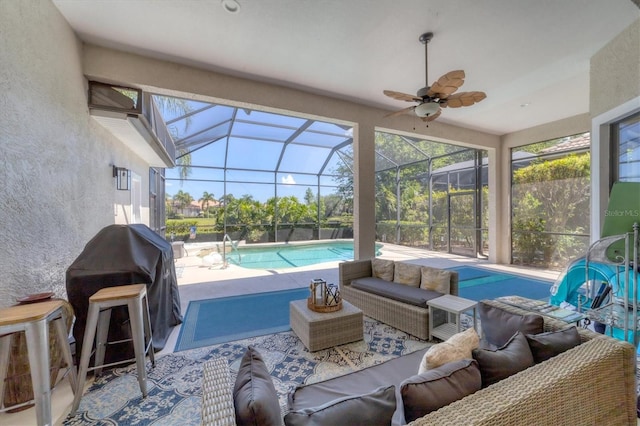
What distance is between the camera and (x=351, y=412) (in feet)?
3.12

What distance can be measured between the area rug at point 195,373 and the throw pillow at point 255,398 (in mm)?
789

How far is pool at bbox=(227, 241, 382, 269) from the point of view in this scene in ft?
28.2

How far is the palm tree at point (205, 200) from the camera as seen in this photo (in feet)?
34.7

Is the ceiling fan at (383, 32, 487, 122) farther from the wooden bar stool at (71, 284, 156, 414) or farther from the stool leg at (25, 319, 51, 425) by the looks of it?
the stool leg at (25, 319, 51, 425)

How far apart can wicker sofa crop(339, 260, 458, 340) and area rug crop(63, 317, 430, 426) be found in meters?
0.12

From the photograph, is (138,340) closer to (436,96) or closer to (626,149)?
(436,96)

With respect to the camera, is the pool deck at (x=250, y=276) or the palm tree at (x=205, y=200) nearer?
the pool deck at (x=250, y=276)

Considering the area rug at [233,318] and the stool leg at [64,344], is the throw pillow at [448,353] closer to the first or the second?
the area rug at [233,318]

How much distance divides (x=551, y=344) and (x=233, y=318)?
334 centimetres

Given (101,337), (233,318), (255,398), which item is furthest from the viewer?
(233,318)

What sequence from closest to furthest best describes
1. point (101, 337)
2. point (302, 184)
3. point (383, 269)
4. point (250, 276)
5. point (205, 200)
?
1. point (101, 337)
2. point (383, 269)
3. point (250, 276)
4. point (205, 200)
5. point (302, 184)

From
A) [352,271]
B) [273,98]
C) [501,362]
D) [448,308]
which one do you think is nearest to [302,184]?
[273,98]

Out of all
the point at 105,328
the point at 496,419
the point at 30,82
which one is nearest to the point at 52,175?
the point at 30,82

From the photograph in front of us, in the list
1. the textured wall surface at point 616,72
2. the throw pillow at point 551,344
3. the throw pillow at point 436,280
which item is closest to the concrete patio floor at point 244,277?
the throw pillow at point 436,280
